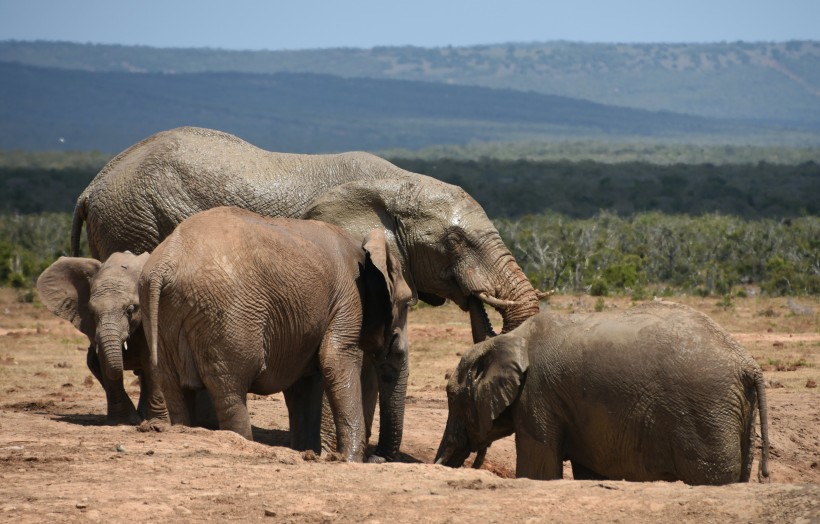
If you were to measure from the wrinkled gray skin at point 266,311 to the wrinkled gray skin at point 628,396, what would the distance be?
33.1 inches

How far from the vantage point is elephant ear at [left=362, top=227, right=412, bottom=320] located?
9242 mm

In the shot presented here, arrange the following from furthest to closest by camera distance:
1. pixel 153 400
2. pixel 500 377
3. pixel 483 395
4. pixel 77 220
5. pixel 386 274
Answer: pixel 77 220
pixel 153 400
pixel 386 274
pixel 483 395
pixel 500 377

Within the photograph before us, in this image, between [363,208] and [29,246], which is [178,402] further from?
[29,246]

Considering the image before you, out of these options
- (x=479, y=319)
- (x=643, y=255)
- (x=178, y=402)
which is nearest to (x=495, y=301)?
(x=479, y=319)

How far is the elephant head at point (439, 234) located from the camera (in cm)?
1009

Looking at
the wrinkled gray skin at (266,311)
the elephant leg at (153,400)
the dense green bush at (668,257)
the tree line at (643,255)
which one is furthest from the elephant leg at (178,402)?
the dense green bush at (668,257)

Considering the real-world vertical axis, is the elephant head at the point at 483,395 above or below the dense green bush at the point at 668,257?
above

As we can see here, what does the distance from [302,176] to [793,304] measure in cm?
1155

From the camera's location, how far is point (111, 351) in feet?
32.6

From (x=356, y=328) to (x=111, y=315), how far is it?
6.44 ft

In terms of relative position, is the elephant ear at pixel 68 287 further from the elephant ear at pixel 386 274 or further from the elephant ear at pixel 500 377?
the elephant ear at pixel 500 377

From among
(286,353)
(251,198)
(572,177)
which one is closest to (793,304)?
(251,198)

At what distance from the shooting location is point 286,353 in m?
8.84

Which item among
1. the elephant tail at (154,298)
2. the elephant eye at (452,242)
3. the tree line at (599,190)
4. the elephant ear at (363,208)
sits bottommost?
the tree line at (599,190)
